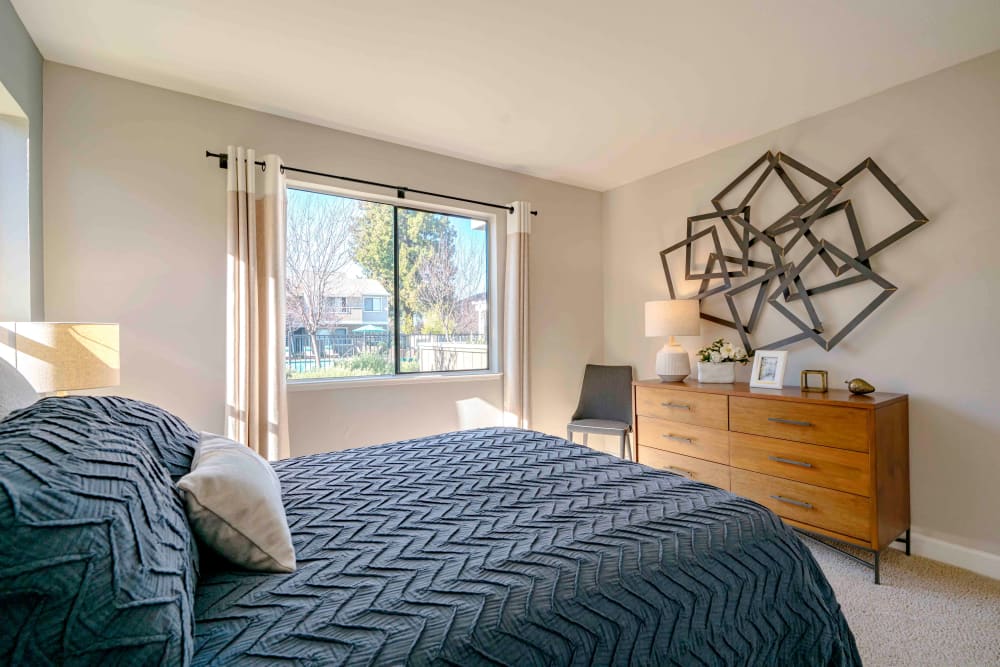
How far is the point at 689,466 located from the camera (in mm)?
3123

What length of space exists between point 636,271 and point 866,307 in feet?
5.89

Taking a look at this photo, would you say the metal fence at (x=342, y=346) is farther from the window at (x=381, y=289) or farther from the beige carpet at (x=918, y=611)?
the beige carpet at (x=918, y=611)

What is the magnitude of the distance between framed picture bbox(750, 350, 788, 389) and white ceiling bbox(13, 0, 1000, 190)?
1547 mm

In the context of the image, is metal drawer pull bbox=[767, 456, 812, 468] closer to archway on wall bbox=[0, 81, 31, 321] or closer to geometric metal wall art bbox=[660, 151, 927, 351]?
geometric metal wall art bbox=[660, 151, 927, 351]

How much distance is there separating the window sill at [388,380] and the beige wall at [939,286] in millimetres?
2365

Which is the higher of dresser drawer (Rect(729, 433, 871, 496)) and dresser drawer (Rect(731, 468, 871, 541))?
dresser drawer (Rect(729, 433, 871, 496))

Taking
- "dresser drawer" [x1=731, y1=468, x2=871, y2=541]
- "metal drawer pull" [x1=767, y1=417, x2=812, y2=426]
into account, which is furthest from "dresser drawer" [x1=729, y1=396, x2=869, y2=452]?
"dresser drawer" [x1=731, y1=468, x2=871, y2=541]

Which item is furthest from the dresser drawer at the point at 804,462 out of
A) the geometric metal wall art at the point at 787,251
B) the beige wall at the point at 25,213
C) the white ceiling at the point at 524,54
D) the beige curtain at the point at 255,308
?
the beige wall at the point at 25,213

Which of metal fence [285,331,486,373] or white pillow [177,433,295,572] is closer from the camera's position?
white pillow [177,433,295,572]

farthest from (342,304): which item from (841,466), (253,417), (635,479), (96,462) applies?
(841,466)

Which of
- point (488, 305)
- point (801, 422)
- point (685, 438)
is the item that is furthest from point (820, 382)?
point (488, 305)

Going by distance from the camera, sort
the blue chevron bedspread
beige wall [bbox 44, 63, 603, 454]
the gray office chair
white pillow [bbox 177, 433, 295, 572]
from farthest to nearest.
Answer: the gray office chair, beige wall [bbox 44, 63, 603, 454], white pillow [bbox 177, 433, 295, 572], the blue chevron bedspread

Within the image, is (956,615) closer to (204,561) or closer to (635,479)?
(635,479)

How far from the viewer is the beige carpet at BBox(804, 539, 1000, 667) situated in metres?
1.81
